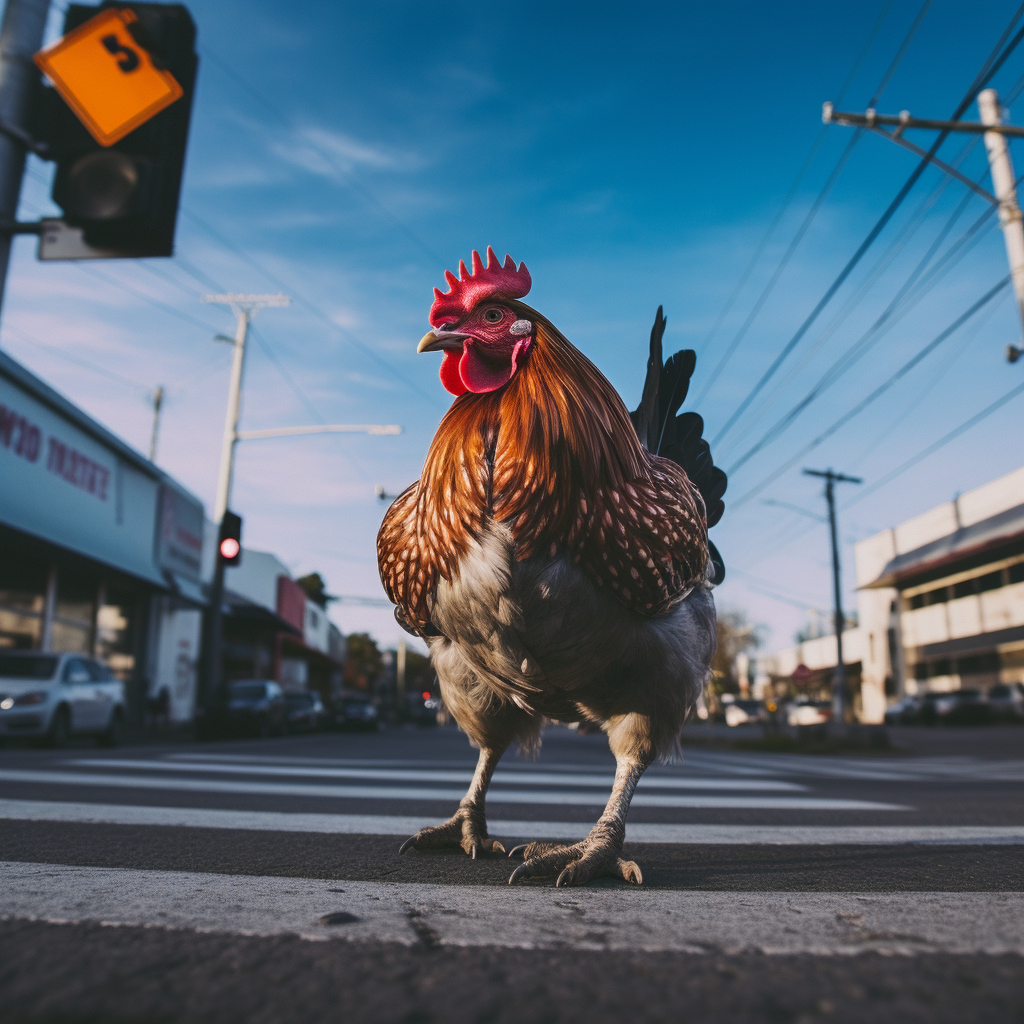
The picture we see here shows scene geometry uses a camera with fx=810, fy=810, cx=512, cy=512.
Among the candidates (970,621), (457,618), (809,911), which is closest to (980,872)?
(809,911)

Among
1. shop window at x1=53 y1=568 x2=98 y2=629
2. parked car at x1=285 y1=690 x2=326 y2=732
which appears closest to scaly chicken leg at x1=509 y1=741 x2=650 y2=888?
shop window at x1=53 y1=568 x2=98 y2=629

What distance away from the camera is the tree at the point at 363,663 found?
3068 inches

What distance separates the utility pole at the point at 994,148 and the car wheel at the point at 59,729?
1287 cm

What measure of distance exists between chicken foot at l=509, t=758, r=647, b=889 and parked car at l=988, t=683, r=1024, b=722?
125ft

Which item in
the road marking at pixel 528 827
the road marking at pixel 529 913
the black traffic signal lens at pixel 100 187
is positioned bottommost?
the road marking at pixel 528 827

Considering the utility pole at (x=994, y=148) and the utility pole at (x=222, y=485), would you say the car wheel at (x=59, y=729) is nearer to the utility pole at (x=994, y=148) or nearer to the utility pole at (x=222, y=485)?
the utility pole at (x=222, y=485)

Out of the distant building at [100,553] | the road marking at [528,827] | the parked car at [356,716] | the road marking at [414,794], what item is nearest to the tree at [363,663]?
the parked car at [356,716]

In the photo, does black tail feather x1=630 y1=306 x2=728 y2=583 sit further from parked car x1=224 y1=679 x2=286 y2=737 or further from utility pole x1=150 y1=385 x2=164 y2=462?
utility pole x1=150 y1=385 x2=164 y2=462

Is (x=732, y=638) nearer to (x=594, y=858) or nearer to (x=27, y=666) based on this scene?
(x=27, y=666)

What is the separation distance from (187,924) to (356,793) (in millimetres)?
3663

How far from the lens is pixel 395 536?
8.05 ft

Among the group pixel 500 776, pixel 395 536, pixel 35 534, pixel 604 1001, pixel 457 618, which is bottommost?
pixel 500 776

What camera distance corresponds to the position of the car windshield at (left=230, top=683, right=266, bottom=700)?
1923 cm

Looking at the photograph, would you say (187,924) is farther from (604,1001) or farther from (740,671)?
(740,671)
